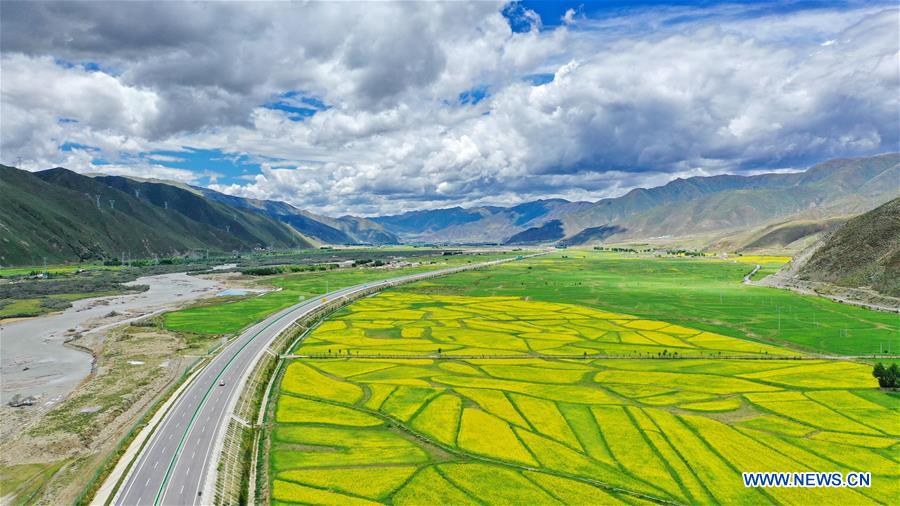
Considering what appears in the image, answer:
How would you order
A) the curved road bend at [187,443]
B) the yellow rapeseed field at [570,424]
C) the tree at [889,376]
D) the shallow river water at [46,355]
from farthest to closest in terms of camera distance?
the shallow river water at [46,355] < the tree at [889,376] < the yellow rapeseed field at [570,424] < the curved road bend at [187,443]

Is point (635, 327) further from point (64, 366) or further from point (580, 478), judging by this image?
point (64, 366)

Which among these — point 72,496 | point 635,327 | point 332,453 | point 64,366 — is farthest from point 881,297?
point 64,366

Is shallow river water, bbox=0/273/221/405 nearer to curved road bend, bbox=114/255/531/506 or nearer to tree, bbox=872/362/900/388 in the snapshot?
curved road bend, bbox=114/255/531/506

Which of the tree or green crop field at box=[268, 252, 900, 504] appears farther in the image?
the tree

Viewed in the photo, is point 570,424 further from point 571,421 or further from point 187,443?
point 187,443

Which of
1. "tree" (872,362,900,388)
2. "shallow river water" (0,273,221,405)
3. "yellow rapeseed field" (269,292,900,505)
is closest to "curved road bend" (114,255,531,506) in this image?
"yellow rapeseed field" (269,292,900,505)

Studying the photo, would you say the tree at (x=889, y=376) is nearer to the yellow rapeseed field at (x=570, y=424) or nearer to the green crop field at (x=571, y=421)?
the green crop field at (x=571, y=421)

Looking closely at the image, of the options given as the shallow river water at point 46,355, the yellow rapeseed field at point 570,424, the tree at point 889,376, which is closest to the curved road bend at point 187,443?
the yellow rapeseed field at point 570,424
